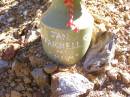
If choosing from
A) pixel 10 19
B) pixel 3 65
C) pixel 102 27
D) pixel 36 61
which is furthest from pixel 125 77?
pixel 10 19

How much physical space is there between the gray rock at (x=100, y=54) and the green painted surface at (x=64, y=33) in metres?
0.08

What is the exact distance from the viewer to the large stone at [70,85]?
2.46 meters

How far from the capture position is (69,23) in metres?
Result: 2.36

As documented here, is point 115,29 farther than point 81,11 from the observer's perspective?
Yes

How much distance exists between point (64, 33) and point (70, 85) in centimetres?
33

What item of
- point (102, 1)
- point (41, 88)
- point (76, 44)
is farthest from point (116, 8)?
point (41, 88)

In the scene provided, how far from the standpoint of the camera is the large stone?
2.46 metres

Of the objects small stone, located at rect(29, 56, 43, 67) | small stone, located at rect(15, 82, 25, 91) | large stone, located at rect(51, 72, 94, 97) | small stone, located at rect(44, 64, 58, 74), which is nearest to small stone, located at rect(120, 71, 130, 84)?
large stone, located at rect(51, 72, 94, 97)

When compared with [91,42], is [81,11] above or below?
above

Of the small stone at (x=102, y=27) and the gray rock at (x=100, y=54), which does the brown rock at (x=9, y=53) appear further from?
the small stone at (x=102, y=27)

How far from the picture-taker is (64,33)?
7.89ft

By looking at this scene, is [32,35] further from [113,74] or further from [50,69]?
[113,74]

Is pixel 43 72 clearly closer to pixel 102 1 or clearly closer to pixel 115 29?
pixel 115 29

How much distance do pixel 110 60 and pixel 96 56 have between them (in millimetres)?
97
